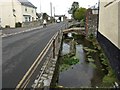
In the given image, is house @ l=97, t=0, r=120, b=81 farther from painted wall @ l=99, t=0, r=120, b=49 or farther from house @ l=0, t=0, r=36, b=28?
house @ l=0, t=0, r=36, b=28

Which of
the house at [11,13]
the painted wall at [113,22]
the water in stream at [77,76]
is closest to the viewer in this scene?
the painted wall at [113,22]

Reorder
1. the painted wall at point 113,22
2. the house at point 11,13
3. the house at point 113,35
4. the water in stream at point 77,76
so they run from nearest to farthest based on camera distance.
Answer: the house at point 113,35 → the painted wall at point 113,22 → the water in stream at point 77,76 → the house at point 11,13

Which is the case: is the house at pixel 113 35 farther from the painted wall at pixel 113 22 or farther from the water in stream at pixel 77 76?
the water in stream at pixel 77 76

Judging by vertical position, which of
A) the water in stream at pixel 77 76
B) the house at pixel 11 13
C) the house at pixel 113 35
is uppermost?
the house at pixel 11 13

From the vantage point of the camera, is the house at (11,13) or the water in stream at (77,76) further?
the house at (11,13)

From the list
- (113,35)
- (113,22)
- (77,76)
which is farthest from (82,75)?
(113,22)

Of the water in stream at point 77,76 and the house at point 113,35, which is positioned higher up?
the house at point 113,35

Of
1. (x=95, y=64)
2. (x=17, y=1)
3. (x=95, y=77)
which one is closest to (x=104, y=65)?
(x=95, y=64)

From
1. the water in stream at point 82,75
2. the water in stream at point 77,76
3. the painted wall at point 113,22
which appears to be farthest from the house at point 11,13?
the painted wall at point 113,22

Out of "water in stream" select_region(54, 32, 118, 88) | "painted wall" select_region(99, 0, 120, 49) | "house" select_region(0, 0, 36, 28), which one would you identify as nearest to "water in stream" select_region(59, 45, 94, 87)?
"water in stream" select_region(54, 32, 118, 88)

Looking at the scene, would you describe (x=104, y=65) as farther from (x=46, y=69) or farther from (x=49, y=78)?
(x=49, y=78)

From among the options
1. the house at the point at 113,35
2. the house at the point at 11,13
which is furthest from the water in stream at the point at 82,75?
the house at the point at 11,13

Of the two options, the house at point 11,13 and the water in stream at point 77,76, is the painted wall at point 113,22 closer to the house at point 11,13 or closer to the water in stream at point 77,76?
the water in stream at point 77,76

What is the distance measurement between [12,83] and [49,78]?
1304 mm
